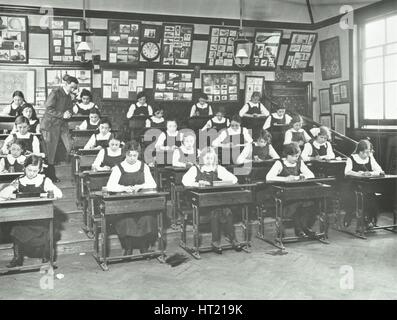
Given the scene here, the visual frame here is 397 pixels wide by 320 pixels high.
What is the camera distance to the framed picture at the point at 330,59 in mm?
→ 10609

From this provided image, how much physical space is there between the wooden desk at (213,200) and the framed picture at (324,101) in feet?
20.3

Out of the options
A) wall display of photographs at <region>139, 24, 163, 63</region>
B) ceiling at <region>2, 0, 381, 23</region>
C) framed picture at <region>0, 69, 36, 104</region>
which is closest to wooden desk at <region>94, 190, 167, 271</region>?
framed picture at <region>0, 69, 36, 104</region>

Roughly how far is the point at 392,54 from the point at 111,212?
267 inches

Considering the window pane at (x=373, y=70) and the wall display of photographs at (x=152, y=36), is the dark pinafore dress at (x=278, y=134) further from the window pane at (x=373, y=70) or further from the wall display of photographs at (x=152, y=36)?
the wall display of photographs at (x=152, y=36)

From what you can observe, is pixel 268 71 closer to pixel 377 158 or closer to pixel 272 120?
pixel 272 120

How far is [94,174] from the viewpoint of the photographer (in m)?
5.85

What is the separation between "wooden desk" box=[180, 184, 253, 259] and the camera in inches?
211

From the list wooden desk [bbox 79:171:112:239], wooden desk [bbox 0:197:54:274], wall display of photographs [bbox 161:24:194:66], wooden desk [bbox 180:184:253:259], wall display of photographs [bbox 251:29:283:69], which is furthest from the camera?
wall display of photographs [bbox 251:29:283:69]

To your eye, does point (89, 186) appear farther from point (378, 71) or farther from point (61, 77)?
point (378, 71)

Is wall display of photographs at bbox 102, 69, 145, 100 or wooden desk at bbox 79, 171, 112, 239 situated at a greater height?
wall display of photographs at bbox 102, 69, 145, 100

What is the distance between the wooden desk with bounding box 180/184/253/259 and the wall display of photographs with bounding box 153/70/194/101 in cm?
522

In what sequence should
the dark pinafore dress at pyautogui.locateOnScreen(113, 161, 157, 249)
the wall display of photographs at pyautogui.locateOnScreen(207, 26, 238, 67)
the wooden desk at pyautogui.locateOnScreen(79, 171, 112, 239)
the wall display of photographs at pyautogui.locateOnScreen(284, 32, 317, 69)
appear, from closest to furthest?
the dark pinafore dress at pyautogui.locateOnScreen(113, 161, 157, 249) → the wooden desk at pyautogui.locateOnScreen(79, 171, 112, 239) → the wall display of photographs at pyautogui.locateOnScreen(207, 26, 238, 67) → the wall display of photographs at pyautogui.locateOnScreen(284, 32, 317, 69)

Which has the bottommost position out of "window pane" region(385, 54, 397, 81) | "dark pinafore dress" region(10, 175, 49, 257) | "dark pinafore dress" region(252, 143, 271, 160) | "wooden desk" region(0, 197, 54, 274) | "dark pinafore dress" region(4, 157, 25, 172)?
"dark pinafore dress" region(10, 175, 49, 257)

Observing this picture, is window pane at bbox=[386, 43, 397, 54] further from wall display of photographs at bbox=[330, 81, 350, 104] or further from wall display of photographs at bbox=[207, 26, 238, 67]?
wall display of photographs at bbox=[207, 26, 238, 67]
